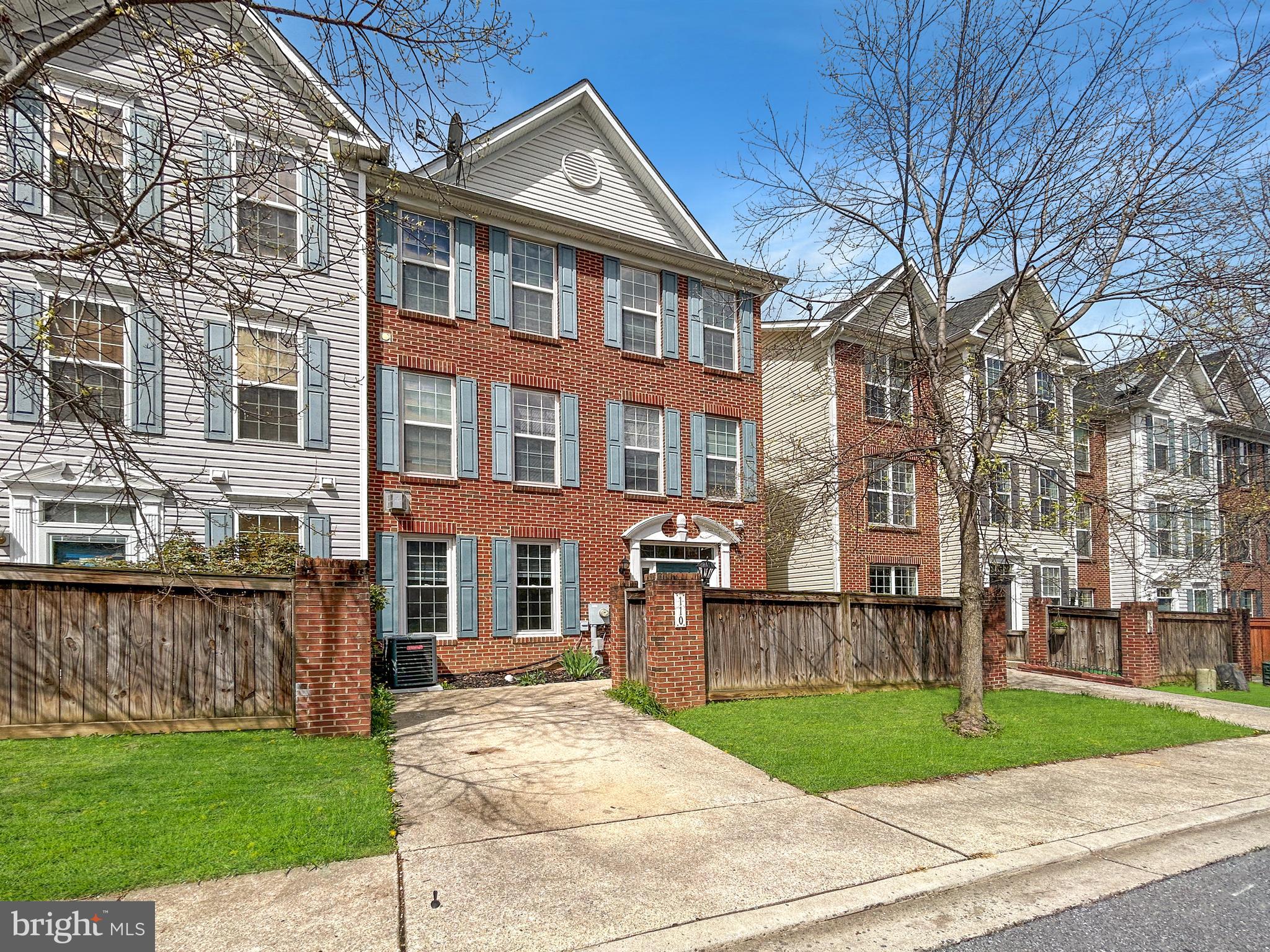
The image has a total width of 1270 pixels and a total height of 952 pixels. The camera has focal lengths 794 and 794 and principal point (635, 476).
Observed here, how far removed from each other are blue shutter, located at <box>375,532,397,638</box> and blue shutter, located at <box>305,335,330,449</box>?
1837 millimetres

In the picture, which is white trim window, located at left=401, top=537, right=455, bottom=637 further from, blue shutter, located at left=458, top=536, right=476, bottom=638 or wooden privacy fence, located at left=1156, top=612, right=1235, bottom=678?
wooden privacy fence, located at left=1156, top=612, right=1235, bottom=678

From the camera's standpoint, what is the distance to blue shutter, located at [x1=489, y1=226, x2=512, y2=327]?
15.2m

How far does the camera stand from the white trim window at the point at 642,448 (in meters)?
16.6

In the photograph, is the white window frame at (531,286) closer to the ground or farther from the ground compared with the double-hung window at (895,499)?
farther from the ground

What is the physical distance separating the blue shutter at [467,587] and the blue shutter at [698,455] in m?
5.10

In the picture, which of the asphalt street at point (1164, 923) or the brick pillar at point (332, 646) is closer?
the asphalt street at point (1164, 923)

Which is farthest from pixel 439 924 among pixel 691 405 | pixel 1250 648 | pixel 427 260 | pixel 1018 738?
pixel 1250 648

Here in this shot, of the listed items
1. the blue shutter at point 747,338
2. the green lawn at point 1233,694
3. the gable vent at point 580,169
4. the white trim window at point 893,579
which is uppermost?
the gable vent at point 580,169

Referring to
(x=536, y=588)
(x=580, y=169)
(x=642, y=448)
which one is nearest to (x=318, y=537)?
(x=536, y=588)

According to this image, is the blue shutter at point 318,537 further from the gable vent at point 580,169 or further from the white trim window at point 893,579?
the white trim window at point 893,579

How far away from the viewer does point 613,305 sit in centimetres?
1666

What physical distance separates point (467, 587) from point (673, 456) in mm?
5244

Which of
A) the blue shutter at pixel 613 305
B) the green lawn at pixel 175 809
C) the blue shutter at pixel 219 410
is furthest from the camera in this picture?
the blue shutter at pixel 613 305
